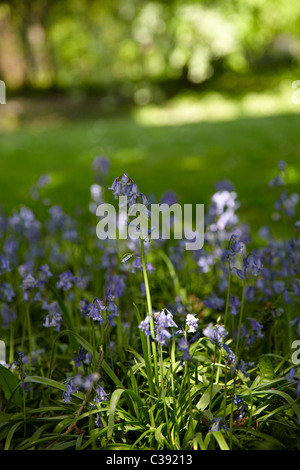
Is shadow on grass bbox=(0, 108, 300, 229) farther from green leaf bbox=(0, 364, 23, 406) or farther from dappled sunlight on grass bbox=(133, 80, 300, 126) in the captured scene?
dappled sunlight on grass bbox=(133, 80, 300, 126)

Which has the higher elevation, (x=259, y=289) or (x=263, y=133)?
(x=263, y=133)

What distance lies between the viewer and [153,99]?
21.5 metres

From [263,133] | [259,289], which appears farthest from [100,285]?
[263,133]

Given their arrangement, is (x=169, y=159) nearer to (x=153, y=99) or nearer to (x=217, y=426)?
(x=217, y=426)

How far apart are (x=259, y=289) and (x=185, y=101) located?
18.1 meters

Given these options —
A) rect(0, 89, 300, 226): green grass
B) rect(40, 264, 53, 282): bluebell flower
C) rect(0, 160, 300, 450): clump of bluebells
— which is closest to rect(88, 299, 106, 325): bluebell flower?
rect(0, 160, 300, 450): clump of bluebells

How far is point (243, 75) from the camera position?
73.9ft

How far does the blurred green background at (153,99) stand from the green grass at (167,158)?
3 cm

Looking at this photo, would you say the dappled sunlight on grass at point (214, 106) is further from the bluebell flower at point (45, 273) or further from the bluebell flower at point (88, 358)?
the bluebell flower at point (88, 358)

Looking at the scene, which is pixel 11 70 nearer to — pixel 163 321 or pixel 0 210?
pixel 0 210

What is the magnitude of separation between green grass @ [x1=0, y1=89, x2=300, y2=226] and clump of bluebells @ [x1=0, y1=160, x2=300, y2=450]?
238 centimetres

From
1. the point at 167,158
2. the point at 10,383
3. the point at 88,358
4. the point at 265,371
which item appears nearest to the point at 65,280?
the point at 88,358

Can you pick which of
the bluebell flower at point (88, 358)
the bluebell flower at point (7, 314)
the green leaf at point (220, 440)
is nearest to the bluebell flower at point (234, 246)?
the green leaf at point (220, 440)
